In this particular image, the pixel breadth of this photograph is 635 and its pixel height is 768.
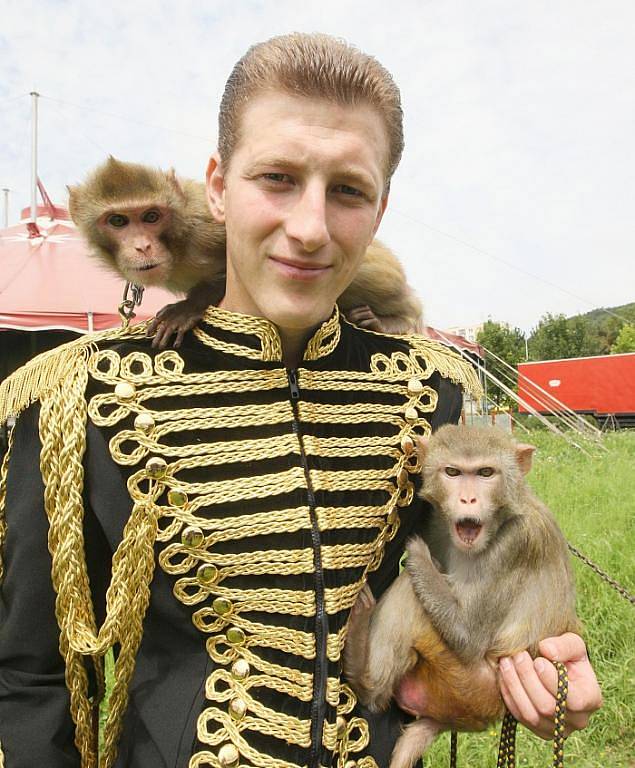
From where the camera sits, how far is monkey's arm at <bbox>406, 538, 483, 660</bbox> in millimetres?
1808

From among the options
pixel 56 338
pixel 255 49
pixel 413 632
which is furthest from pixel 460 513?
pixel 56 338

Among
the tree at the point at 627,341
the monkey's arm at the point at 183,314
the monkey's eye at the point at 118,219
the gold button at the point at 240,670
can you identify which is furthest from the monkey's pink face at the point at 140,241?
the tree at the point at 627,341

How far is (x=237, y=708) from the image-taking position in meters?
1.28

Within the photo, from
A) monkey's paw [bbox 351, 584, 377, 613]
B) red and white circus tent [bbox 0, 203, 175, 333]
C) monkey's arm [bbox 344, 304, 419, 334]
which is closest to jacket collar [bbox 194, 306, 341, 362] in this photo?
monkey's paw [bbox 351, 584, 377, 613]

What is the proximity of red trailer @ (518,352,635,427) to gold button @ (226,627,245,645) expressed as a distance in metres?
21.3

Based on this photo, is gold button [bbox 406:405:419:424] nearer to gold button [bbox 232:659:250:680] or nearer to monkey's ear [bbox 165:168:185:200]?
gold button [bbox 232:659:250:680]

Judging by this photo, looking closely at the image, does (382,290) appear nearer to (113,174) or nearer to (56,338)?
(113,174)

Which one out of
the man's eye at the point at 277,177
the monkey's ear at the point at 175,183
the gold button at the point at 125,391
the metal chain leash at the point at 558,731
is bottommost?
the metal chain leash at the point at 558,731

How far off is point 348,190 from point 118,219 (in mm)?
2216

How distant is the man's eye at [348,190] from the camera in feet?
4.45

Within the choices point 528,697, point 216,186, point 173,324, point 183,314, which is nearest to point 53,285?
point 183,314

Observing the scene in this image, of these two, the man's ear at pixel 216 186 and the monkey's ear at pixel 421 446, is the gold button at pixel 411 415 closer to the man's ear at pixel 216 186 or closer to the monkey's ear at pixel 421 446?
the monkey's ear at pixel 421 446

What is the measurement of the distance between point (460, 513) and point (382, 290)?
1529mm

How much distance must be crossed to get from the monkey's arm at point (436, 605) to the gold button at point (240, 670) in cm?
64
